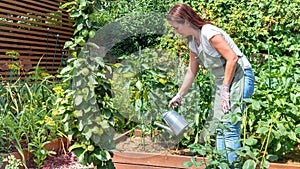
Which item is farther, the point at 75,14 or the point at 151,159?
the point at 151,159

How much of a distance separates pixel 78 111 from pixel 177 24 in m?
0.76

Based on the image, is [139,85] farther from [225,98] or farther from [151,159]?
[225,98]

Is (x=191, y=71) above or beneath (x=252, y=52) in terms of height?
beneath

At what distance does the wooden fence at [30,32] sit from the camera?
3986 millimetres

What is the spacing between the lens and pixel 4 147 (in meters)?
2.36

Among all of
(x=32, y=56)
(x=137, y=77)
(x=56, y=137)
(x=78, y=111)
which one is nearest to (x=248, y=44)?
(x=137, y=77)

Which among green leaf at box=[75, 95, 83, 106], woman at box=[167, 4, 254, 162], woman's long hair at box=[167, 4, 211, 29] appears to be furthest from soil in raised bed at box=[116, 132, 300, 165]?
woman's long hair at box=[167, 4, 211, 29]

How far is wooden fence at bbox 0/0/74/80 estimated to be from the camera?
3.99 m

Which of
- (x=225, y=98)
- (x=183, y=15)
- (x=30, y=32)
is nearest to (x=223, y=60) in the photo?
(x=225, y=98)

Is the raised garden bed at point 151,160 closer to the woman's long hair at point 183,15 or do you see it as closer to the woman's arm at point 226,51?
the woman's arm at point 226,51

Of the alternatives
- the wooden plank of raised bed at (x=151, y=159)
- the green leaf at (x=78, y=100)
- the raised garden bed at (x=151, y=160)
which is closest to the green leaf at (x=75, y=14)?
the green leaf at (x=78, y=100)

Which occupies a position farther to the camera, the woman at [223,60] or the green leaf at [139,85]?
the green leaf at [139,85]

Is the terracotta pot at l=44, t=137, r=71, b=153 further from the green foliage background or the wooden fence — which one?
the wooden fence

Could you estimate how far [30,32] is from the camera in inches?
178
